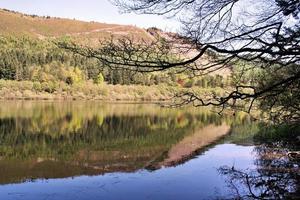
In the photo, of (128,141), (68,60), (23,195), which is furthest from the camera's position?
(68,60)

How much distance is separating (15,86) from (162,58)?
70451 mm

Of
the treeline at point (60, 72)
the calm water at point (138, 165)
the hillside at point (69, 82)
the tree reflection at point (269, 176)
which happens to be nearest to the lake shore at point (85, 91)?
the hillside at point (69, 82)

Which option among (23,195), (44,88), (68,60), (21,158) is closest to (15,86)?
(44,88)

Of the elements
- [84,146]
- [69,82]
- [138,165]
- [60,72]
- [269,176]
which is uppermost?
[60,72]

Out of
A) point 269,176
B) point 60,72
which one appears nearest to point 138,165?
point 269,176

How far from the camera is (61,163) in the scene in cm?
1683

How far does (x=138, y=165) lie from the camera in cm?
1675

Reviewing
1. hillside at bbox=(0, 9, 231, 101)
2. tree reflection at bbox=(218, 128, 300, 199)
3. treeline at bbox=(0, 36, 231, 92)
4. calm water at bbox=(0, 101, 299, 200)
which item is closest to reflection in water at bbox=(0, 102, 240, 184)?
calm water at bbox=(0, 101, 299, 200)

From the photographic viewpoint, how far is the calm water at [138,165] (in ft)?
38.7

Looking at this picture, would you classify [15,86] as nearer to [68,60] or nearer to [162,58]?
[68,60]

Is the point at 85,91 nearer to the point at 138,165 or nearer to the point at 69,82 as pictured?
the point at 69,82

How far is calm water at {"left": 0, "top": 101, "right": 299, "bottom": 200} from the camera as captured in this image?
11789mm

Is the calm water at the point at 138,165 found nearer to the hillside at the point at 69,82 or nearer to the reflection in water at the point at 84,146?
the reflection in water at the point at 84,146

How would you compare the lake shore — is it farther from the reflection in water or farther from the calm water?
the calm water
